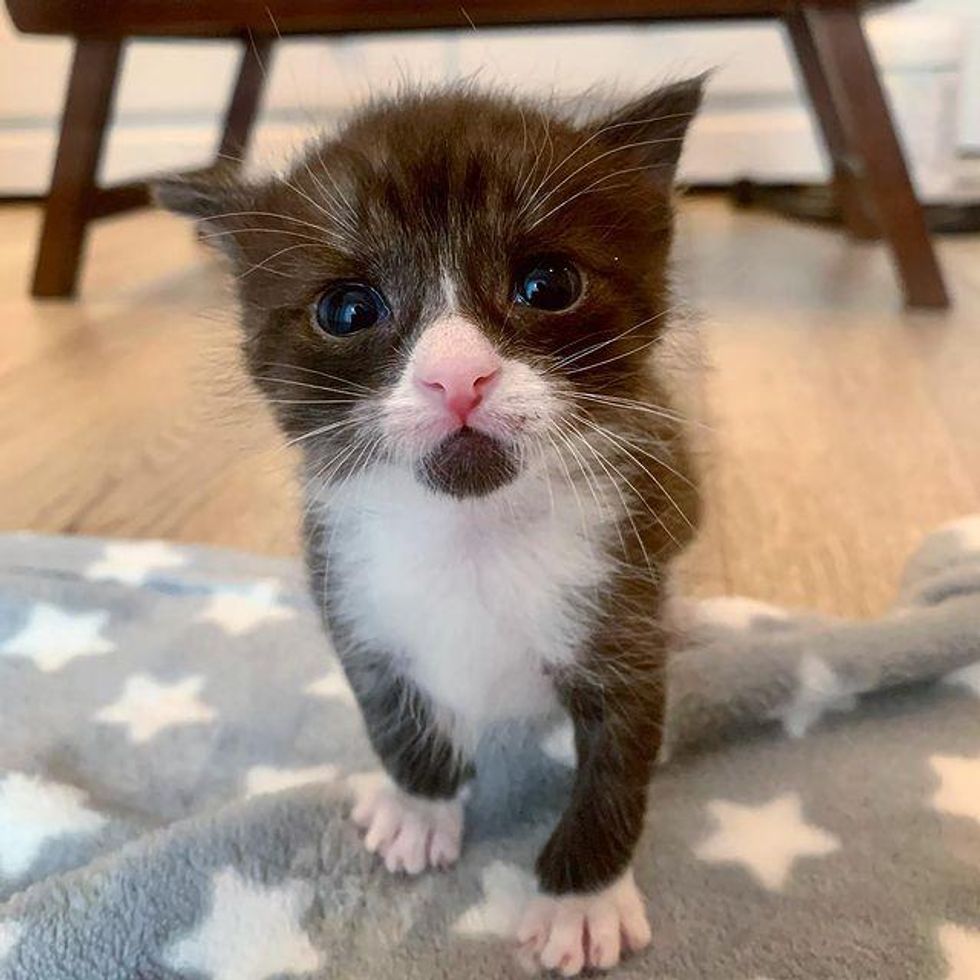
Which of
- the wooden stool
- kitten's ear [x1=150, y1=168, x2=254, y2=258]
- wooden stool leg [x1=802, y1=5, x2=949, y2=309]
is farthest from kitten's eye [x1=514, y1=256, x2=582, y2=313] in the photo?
wooden stool leg [x1=802, y1=5, x2=949, y2=309]

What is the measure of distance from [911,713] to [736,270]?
1.90 m

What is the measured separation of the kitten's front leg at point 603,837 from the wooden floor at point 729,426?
305 mm

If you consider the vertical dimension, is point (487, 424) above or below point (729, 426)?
above

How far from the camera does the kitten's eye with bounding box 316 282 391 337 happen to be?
71 centimetres

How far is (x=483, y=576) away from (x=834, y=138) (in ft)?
8.46

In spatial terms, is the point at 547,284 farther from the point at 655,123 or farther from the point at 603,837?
the point at 603,837

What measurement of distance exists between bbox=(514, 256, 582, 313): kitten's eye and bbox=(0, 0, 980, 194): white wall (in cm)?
242

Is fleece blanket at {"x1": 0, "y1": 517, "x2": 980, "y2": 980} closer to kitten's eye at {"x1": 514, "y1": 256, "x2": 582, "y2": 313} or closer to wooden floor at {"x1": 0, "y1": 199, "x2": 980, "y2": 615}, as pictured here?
wooden floor at {"x1": 0, "y1": 199, "x2": 980, "y2": 615}

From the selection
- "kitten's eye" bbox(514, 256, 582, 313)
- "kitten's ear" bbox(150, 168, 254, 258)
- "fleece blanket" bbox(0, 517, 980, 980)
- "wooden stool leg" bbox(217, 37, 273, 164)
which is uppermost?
"kitten's ear" bbox(150, 168, 254, 258)

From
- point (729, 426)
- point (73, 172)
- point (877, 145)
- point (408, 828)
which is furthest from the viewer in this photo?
point (73, 172)

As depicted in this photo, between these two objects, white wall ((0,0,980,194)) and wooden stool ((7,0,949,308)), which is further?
white wall ((0,0,980,194))

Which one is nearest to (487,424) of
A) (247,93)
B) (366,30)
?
(366,30)

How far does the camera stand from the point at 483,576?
30.3 inches

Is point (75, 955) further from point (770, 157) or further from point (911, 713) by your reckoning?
point (770, 157)
